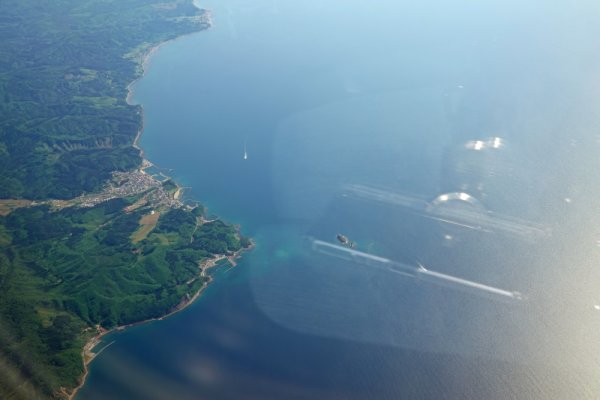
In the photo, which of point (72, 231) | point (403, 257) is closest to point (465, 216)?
point (403, 257)

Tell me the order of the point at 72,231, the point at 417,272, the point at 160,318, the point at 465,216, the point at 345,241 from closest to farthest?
the point at 160,318 → the point at 417,272 → the point at 345,241 → the point at 465,216 → the point at 72,231

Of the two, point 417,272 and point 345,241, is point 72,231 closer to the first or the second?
point 345,241

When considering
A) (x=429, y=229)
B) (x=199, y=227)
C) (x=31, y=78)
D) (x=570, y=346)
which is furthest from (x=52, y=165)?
(x=570, y=346)

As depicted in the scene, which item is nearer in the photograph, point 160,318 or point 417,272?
point 160,318

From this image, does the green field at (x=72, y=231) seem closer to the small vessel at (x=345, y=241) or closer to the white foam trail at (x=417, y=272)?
the white foam trail at (x=417, y=272)

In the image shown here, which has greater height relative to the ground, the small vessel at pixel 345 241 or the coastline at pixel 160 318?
the small vessel at pixel 345 241

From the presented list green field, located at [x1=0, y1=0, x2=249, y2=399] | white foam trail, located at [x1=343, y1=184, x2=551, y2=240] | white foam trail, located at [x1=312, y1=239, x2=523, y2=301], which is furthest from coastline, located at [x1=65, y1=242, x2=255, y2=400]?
white foam trail, located at [x1=343, y1=184, x2=551, y2=240]

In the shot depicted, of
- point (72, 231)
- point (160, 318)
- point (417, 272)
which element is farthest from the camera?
point (72, 231)

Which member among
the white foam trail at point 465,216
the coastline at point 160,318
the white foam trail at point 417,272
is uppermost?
the white foam trail at point 465,216

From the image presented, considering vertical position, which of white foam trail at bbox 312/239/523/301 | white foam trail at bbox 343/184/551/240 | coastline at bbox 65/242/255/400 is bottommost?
coastline at bbox 65/242/255/400

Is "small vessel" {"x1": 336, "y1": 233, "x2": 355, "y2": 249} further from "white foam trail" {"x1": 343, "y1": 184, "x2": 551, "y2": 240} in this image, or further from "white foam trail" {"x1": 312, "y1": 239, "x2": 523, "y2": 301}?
"white foam trail" {"x1": 343, "y1": 184, "x2": 551, "y2": 240}

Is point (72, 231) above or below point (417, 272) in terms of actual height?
below

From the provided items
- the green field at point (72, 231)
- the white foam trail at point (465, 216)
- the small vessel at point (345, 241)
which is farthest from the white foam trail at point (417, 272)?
the green field at point (72, 231)
